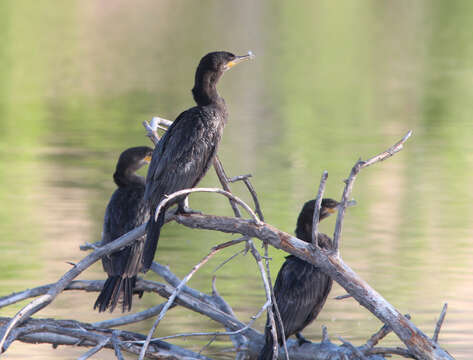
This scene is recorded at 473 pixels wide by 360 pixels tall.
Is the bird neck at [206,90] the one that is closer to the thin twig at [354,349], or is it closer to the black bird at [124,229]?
the black bird at [124,229]

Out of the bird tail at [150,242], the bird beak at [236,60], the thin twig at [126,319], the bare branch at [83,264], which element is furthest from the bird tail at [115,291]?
the bird beak at [236,60]

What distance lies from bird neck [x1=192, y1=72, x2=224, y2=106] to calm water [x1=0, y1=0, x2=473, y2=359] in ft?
5.32

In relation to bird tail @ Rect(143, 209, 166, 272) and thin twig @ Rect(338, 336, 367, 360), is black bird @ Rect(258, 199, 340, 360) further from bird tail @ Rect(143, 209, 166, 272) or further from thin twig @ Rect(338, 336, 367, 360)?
bird tail @ Rect(143, 209, 166, 272)

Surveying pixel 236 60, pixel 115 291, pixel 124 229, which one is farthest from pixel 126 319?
pixel 236 60

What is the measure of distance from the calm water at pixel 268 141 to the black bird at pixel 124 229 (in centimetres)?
65

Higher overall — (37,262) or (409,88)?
(409,88)

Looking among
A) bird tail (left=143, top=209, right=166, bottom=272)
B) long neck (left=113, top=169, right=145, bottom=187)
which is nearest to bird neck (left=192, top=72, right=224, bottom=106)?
bird tail (left=143, top=209, right=166, bottom=272)

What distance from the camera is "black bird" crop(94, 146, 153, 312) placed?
237 inches

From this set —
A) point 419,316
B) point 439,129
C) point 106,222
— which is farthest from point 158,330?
point 439,129

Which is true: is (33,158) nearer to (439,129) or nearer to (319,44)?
(439,129)

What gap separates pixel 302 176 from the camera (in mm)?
12430

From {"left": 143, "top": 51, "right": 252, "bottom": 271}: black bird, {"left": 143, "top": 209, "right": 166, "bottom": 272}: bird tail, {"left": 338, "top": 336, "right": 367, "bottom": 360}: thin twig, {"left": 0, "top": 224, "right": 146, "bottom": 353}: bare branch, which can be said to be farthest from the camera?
{"left": 143, "top": 51, "right": 252, "bottom": 271}: black bird

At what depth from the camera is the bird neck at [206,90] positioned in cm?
575

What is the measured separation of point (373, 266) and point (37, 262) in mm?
2902
